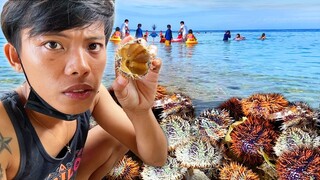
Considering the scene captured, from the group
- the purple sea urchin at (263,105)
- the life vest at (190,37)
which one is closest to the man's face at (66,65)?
the purple sea urchin at (263,105)

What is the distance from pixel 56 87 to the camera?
1.29 meters

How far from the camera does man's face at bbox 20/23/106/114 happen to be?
4.12 feet

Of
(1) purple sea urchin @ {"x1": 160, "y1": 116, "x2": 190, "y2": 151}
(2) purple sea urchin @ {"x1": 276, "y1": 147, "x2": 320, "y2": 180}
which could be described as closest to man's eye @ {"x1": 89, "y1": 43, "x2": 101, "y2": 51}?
(1) purple sea urchin @ {"x1": 160, "y1": 116, "x2": 190, "y2": 151}

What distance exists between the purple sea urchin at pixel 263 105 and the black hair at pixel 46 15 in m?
1.09

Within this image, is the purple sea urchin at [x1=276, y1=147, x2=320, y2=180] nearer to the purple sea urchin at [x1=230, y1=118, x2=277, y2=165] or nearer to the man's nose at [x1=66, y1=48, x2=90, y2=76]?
→ the purple sea urchin at [x1=230, y1=118, x2=277, y2=165]

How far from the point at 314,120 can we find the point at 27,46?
4.93 ft

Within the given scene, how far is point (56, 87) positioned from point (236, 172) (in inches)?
40.6

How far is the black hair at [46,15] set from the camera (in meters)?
1.27

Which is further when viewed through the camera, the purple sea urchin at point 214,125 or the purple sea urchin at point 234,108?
the purple sea urchin at point 234,108

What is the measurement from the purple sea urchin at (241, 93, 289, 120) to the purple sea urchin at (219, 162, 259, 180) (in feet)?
0.98

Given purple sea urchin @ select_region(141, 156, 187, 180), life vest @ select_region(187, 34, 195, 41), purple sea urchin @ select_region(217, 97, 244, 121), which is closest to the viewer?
purple sea urchin @ select_region(141, 156, 187, 180)

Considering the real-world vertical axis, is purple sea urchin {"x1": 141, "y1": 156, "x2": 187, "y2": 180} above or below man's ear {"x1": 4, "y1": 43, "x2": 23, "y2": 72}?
below

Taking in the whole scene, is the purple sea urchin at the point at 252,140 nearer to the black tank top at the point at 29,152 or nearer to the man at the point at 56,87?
the man at the point at 56,87

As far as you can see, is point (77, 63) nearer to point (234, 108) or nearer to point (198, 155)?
point (198, 155)
